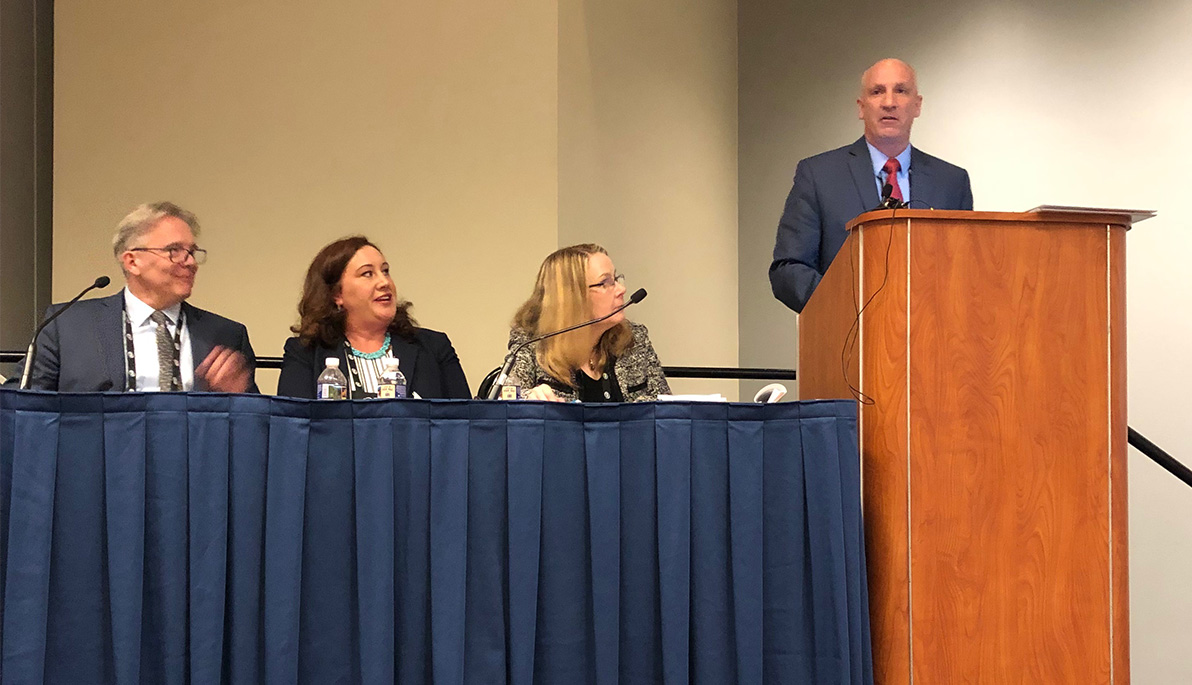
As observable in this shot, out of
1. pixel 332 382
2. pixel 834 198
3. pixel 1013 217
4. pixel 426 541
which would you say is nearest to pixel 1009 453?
pixel 1013 217

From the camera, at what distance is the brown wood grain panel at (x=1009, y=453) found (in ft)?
7.02

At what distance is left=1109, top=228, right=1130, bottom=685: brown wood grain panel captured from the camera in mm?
2162

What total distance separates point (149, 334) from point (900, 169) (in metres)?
2.19

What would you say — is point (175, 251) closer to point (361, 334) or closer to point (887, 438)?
point (361, 334)

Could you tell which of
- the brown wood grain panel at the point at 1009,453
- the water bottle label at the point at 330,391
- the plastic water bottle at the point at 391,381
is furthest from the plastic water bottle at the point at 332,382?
the brown wood grain panel at the point at 1009,453

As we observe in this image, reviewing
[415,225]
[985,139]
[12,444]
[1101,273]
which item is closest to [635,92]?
[415,225]

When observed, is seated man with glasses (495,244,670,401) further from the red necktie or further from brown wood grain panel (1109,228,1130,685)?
brown wood grain panel (1109,228,1130,685)

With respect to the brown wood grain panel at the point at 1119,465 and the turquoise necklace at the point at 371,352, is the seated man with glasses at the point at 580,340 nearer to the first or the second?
the turquoise necklace at the point at 371,352

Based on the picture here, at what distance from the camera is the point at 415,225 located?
455 centimetres

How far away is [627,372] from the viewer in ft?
10.9

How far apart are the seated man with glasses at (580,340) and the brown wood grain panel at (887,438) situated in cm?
109

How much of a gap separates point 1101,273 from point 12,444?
2062 mm

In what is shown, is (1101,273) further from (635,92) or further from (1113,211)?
(635,92)

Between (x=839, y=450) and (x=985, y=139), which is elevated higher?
(x=985, y=139)
